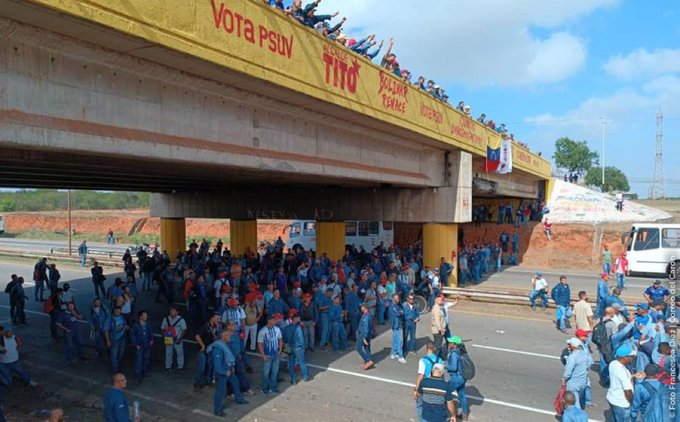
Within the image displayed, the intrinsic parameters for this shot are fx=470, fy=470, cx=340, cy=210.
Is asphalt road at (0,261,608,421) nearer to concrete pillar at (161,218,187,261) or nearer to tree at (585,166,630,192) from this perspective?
concrete pillar at (161,218,187,261)

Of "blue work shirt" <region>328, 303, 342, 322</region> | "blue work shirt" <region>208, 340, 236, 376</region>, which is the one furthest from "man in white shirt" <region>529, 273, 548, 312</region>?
"blue work shirt" <region>208, 340, 236, 376</region>

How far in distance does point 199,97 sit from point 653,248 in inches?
894

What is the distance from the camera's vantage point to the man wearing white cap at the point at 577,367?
7.05m

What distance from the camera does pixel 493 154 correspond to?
859 inches

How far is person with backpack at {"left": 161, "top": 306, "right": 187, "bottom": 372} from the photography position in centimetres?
1028

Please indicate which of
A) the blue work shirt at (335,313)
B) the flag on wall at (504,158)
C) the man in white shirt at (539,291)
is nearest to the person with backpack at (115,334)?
the blue work shirt at (335,313)

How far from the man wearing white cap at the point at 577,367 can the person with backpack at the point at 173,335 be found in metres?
7.62

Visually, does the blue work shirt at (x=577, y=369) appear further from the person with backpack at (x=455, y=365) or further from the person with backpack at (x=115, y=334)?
the person with backpack at (x=115, y=334)

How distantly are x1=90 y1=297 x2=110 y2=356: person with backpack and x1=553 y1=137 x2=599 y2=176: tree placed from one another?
91.1m

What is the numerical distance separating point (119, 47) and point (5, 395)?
24.3 feet

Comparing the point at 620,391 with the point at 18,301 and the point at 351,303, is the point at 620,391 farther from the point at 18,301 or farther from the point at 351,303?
the point at 18,301

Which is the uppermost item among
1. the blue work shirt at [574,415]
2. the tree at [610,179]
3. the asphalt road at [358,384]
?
the tree at [610,179]

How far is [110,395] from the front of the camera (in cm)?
635

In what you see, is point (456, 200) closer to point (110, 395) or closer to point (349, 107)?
point (349, 107)
